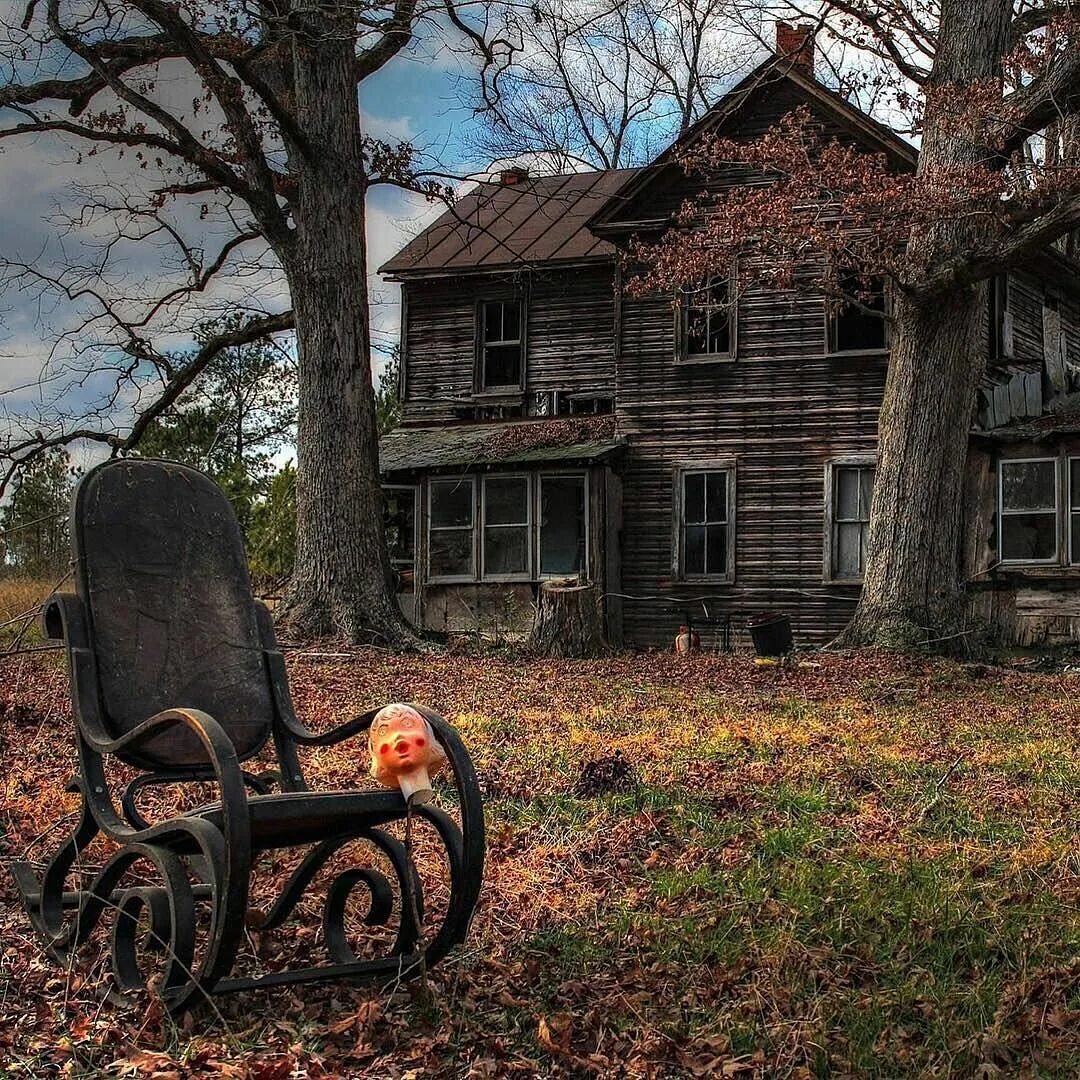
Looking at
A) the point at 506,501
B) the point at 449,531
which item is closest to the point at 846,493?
the point at 506,501

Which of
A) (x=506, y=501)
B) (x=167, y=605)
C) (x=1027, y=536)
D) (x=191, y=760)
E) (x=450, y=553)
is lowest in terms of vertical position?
(x=191, y=760)

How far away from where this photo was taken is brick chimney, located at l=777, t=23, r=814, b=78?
15.9 metres

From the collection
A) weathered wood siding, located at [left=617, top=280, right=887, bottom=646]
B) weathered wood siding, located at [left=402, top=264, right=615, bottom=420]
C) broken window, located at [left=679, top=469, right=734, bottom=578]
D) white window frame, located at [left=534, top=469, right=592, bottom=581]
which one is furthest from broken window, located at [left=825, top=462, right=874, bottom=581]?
weathered wood siding, located at [left=402, top=264, right=615, bottom=420]

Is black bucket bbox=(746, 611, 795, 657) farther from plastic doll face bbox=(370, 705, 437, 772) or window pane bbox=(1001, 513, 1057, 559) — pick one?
plastic doll face bbox=(370, 705, 437, 772)

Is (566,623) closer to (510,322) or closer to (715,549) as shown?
(715,549)

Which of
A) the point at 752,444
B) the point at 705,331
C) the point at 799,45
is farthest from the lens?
the point at 705,331

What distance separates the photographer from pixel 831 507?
18875mm

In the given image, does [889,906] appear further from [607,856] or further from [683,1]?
[683,1]

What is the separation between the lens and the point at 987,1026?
4.12 meters

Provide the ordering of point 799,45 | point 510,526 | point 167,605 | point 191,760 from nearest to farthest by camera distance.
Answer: point 191,760 → point 167,605 → point 799,45 → point 510,526

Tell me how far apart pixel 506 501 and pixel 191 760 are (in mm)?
15800

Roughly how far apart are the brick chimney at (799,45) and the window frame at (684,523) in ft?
18.1

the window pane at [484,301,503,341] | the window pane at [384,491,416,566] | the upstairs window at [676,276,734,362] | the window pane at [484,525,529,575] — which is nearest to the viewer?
the upstairs window at [676,276,734,362]

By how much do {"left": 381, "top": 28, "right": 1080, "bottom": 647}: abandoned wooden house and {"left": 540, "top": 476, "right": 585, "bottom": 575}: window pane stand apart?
0.13ft
